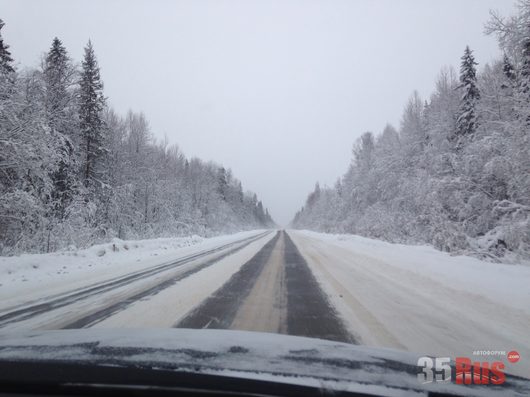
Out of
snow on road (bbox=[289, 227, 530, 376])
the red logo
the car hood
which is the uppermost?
the car hood

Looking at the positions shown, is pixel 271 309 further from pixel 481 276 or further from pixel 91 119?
pixel 91 119

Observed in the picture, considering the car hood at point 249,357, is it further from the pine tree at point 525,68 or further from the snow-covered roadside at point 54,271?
the pine tree at point 525,68

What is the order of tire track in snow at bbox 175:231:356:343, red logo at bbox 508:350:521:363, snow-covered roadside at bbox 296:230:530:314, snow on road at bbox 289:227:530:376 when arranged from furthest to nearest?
1. snow-covered roadside at bbox 296:230:530:314
2. tire track in snow at bbox 175:231:356:343
3. snow on road at bbox 289:227:530:376
4. red logo at bbox 508:350:521:363

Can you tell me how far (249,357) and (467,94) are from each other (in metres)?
23.4

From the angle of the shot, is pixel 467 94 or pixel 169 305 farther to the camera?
pixel 467 94

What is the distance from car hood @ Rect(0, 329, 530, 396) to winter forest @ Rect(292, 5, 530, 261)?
988 cm

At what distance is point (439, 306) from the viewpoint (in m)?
5.67

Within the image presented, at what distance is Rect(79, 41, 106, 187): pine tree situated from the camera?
794 inches

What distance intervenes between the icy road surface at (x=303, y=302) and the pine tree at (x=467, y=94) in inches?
509

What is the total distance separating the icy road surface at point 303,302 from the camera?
4148 millimetres

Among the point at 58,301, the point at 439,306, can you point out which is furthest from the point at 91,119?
the point at 439,306

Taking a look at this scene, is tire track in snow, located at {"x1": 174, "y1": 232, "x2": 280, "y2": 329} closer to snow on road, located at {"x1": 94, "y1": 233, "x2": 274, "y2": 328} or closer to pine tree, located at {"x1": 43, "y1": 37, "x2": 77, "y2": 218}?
snow on road, located at {"x1": 94, "y1": 233, "x2": 274, "y2": 328}

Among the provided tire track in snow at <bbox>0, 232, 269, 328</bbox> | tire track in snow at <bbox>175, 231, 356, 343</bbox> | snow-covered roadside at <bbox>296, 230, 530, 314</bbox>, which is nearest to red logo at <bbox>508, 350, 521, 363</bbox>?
tire track in snow at <bbox>175, 231, 356, 343</bbox>

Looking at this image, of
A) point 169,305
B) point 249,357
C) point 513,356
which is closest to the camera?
point 249,357
